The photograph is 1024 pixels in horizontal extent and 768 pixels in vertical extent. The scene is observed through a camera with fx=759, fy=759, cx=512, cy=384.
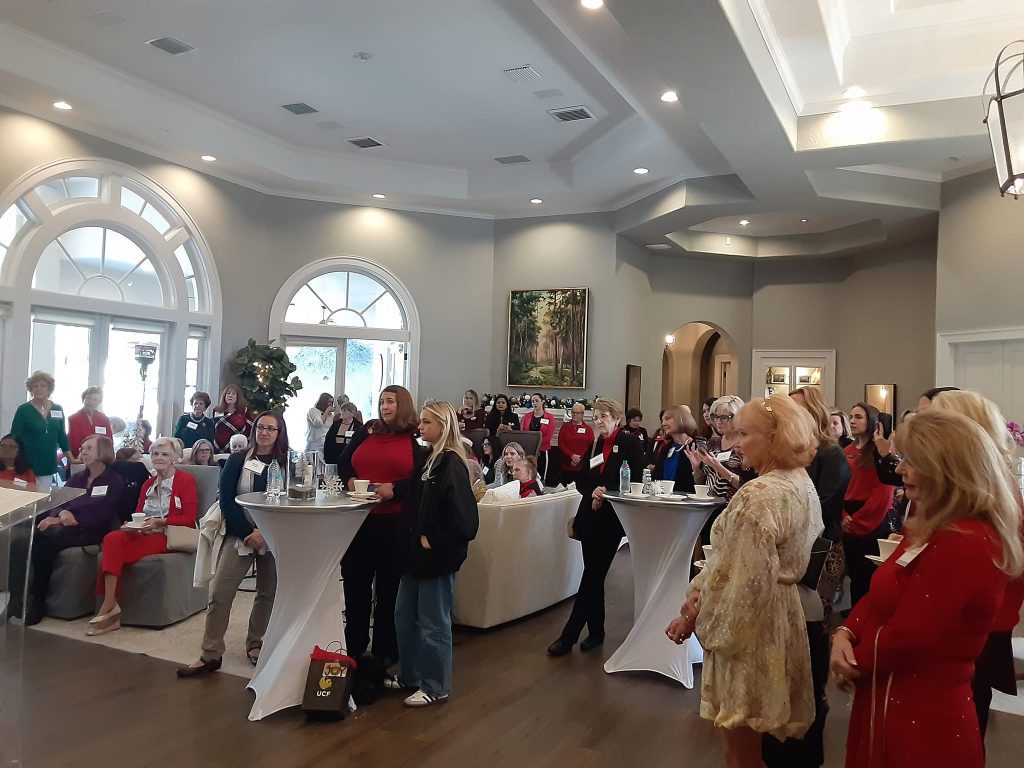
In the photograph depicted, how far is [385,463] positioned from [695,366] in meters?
14.6

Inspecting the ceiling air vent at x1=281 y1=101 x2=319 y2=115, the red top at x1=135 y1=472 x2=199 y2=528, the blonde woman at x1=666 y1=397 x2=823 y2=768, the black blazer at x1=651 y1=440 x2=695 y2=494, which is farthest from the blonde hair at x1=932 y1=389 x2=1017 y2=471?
the ceiling air vent at x1=281 y1=101 x2=319 y2=115

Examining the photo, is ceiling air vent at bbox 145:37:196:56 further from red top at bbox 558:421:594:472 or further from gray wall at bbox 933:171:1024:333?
gray wall at bbox 933:171:1024:333

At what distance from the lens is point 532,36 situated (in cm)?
724

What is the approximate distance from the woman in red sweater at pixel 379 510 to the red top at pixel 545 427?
6.08m

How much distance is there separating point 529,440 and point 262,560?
18.4ft

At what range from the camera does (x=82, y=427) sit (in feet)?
26.6

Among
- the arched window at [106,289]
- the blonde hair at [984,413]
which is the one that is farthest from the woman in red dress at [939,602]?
the arched window at [106,289]

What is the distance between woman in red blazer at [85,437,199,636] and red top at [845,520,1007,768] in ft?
15.3

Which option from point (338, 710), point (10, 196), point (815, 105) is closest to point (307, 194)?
point (10, 196)

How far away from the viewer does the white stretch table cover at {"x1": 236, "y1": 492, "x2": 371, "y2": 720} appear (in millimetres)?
3633

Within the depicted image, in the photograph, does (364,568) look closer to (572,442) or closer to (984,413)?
(984,413)

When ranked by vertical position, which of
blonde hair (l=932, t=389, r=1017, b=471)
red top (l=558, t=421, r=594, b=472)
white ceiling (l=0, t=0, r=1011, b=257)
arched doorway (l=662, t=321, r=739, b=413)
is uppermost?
white ceiling (l=0, t=0, r=1011, b=257)

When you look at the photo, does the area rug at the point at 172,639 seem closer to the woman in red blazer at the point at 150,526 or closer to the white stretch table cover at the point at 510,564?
the woman in red blazer at the point at 150,526

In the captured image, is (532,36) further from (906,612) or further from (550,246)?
(906,612)
